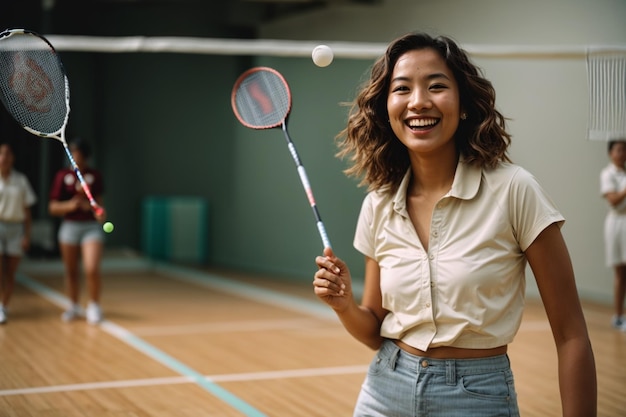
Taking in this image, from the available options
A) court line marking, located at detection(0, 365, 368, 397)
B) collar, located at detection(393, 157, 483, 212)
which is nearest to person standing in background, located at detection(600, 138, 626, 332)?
court line marking, located at detection(0, 365, 368, 397)

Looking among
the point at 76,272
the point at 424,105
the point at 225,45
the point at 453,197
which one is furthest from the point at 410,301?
the point at 76,272

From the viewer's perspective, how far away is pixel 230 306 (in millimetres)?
9609

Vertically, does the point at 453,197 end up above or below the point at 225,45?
below

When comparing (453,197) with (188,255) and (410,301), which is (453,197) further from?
(188,255)

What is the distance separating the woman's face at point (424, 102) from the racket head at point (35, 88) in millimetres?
1343

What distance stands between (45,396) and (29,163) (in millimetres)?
9791

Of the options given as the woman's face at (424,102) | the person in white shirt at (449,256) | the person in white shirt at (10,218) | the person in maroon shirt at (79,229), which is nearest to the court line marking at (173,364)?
the person in maroon shirt at (79,229)

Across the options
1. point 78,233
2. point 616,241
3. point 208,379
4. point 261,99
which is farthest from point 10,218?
point 616,241

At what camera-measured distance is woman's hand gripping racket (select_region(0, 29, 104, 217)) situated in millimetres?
3004

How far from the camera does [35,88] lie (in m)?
3.09

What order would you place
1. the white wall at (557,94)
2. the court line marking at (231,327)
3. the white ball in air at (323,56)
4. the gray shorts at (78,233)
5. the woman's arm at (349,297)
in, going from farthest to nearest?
the white wall at (557,94) → the gray shorts at (78,233) → the court line marking at (231,327) → the white ball in air at (323,56) → the woman's arm at (349,297)

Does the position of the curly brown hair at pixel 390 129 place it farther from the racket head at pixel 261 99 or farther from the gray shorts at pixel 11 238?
the gray shorts at pixel 11 238

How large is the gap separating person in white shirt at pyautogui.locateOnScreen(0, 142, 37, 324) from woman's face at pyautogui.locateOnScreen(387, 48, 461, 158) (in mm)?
6598

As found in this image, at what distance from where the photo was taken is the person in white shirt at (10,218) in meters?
8.08
